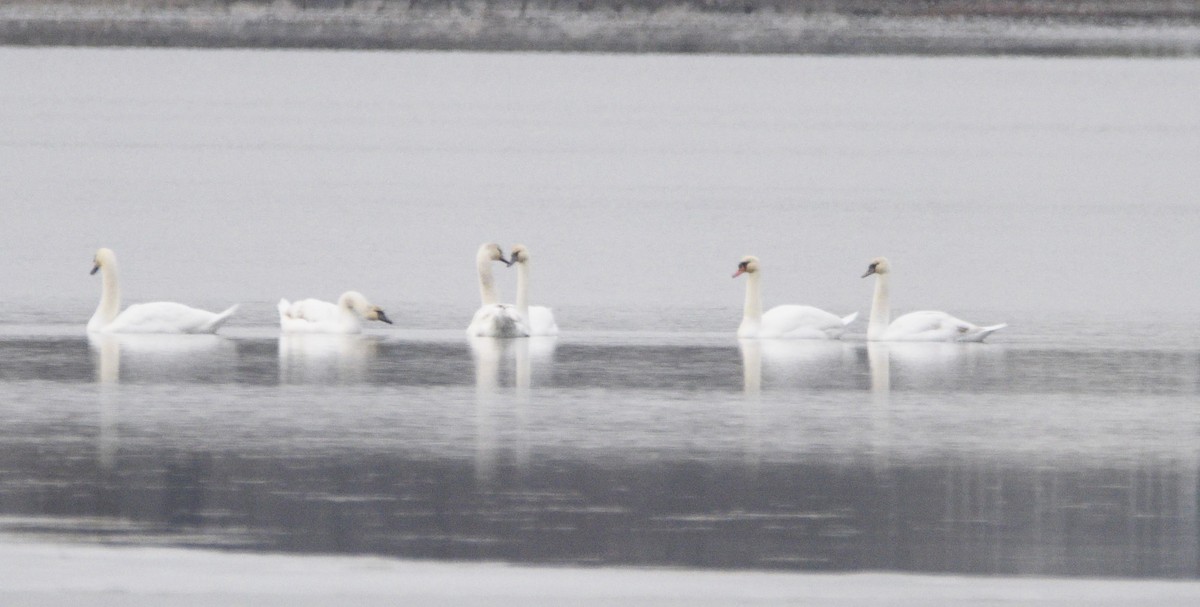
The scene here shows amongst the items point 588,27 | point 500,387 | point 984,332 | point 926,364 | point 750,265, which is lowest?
point 500,387

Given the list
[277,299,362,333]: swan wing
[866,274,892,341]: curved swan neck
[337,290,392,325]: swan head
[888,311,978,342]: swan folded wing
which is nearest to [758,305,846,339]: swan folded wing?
[866,274,892,341]: curved swan neck

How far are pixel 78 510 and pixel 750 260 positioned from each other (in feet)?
25.7

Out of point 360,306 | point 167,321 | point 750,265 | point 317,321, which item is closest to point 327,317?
point 317,321

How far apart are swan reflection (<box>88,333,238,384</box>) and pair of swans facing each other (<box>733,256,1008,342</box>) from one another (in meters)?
3.46

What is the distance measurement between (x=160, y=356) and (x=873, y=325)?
4.68 m

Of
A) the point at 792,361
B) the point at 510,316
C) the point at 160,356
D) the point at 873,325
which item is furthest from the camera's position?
the point at 873,325

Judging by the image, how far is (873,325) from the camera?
15.2 metres

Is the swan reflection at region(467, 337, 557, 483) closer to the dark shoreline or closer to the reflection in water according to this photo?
the reflection in water

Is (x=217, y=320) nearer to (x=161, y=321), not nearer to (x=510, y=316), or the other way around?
(x=161, y=321)

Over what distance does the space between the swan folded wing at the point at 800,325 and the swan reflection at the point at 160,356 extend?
349 centimetres

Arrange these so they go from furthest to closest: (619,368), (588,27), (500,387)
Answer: (588,27) < (619,368) < (500,387)

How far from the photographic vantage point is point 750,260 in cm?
1561

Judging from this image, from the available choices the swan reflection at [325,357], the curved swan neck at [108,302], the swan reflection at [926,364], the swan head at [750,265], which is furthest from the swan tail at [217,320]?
the swan reflection at [926,364]

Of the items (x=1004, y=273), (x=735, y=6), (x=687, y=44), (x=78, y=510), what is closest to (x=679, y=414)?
(x=78, y=510)
